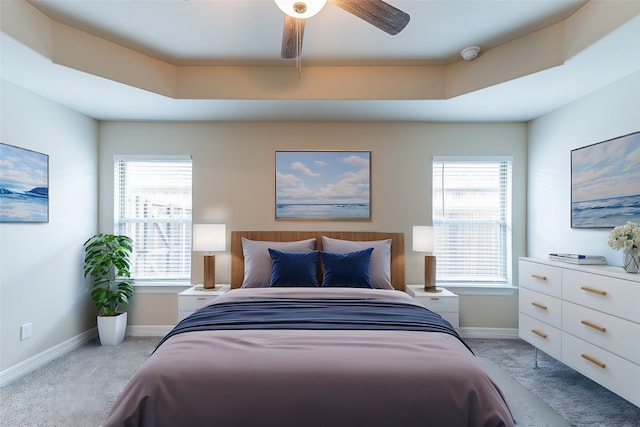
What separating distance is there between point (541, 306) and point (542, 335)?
240 mm

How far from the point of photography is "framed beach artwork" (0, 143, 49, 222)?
110 inches

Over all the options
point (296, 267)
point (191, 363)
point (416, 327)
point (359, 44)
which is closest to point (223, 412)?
point (191, 363)

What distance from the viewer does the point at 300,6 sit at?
1726mm

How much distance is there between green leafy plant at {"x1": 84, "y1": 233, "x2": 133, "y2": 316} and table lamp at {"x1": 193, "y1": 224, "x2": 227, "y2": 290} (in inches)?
31.5

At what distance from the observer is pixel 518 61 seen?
273 centimetres

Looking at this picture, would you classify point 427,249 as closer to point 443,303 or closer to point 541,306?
point 443,303

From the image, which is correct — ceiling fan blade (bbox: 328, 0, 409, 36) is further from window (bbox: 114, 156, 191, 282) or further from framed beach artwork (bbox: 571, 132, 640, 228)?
window (bbox: 114, 156, 191, 282)

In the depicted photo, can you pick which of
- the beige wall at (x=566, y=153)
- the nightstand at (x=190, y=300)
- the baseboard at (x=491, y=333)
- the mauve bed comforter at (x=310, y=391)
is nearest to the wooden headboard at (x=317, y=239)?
the nightstand at (x=190, y=300)

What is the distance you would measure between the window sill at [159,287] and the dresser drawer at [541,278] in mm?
3441

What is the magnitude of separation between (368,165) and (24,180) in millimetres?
3232

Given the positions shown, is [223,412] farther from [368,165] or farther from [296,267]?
[368,165]

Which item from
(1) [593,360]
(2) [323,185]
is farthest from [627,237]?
(2) [323,185]

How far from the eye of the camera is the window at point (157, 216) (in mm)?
4012

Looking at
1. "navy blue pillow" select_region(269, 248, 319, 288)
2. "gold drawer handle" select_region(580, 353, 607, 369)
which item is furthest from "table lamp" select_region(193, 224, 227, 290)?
"gold drawer handle" select_region(580, 353, 607, 369)
